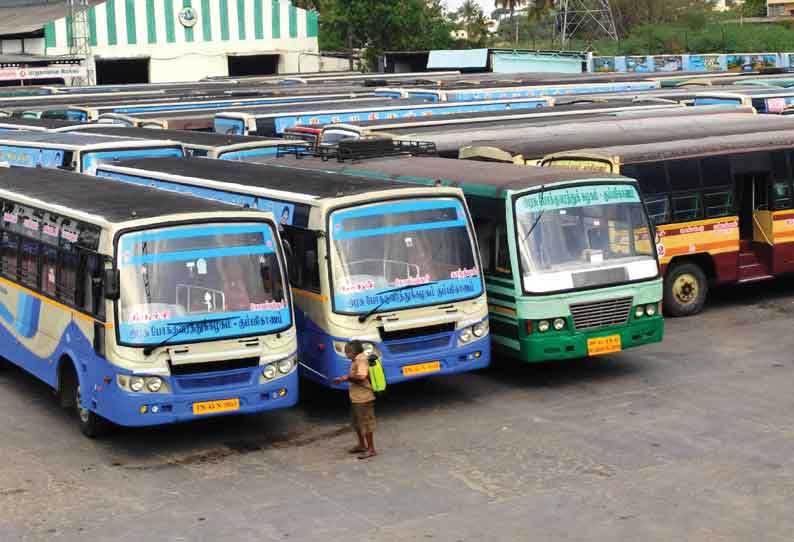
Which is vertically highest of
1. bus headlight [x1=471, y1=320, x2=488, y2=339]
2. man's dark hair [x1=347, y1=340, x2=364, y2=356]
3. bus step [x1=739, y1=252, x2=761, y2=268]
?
man's dark hair [x1=347, y1=340, x2=364, y2=356]

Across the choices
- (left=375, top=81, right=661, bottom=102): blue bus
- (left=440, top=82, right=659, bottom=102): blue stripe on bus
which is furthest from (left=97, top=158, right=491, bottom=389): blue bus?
(left=440, top=82, right=659, bottom=102): blue stripe on bus

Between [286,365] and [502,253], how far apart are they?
3223mm

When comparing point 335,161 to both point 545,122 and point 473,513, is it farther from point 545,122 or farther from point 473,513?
point 473,513

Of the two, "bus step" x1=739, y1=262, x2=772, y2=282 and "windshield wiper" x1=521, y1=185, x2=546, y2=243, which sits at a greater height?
"windshield wiper" x1=521, y1=185, x2=546, y2=243

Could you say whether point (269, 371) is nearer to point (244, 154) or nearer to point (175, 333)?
point (175, 333)

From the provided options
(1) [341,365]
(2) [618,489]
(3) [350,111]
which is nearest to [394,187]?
(1) [341,365]

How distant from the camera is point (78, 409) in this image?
537 inches

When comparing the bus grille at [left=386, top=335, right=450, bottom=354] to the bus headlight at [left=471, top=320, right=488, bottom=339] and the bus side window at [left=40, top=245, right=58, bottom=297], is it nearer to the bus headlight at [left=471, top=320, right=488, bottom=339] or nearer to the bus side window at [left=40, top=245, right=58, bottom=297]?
the bus headlight at [left=471, top=320, right=488, bottom=339]

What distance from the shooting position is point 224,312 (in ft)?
41.4

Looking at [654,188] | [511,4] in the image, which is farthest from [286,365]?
[511,4]

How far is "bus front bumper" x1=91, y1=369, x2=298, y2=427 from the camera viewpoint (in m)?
12.4

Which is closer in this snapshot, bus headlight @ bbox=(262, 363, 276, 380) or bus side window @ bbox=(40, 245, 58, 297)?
bus headlight @ bbox=(262, 363, 276, 380)

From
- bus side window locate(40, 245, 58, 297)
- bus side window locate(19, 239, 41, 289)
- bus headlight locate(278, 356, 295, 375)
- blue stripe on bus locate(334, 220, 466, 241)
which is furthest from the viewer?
bus side window locate(19, 239, 41, 289)

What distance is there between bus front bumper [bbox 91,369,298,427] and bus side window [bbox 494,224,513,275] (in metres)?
3.33
